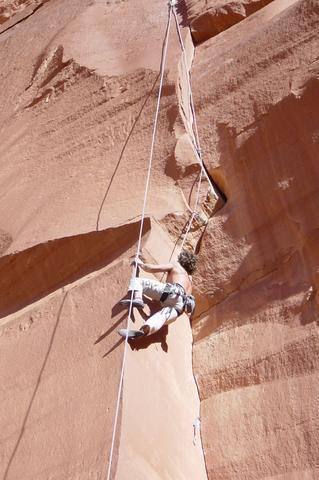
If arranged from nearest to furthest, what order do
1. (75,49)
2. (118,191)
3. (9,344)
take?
(9,344) → (118,191) → (75,49)

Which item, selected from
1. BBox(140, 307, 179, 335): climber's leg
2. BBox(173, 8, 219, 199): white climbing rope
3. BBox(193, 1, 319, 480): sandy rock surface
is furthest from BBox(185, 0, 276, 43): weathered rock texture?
BBox(140, 307, 179, 335): climber's leg

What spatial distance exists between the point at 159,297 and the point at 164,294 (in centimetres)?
7

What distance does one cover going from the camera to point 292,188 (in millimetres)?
6984

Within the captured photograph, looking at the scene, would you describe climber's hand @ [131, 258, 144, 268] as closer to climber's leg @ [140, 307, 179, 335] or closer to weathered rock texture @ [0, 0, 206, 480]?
weathered rock texture @ [0, 0, 206, 480]

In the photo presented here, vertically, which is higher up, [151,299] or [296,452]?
[151,299]

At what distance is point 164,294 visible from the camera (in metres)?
6.21

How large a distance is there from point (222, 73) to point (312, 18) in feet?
3.22

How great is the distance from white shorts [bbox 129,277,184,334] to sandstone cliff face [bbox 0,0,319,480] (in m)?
0.22

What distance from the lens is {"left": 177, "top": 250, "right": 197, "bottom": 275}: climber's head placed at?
6.84 metres

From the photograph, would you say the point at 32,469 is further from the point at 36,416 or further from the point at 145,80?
the point at 145,80

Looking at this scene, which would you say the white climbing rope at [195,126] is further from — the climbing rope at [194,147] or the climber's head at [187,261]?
the climber's head at [187,261]

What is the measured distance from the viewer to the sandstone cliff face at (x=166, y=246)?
577cm

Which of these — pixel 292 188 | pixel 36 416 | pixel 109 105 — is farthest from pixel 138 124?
pixel 36 416

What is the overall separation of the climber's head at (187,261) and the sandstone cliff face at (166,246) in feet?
0.40
